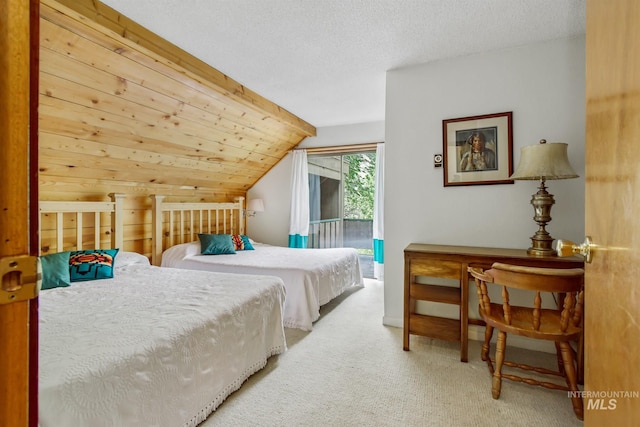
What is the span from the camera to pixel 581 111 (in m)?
2.31

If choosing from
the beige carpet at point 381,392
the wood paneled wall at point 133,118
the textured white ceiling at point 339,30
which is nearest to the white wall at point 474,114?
the textured white ceiling at point 339,30

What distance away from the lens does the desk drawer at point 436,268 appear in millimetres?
2305

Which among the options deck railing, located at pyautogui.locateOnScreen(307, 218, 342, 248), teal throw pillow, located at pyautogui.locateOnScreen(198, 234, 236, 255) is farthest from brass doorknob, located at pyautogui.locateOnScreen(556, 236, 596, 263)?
deck railing, located at pyautogui.locateOnScreen(307, 218, 342, 248)

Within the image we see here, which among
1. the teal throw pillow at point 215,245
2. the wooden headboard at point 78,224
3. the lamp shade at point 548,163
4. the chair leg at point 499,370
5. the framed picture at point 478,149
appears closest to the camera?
the chair leg at point 499,370

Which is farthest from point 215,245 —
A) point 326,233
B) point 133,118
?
point 326,233

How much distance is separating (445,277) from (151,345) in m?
1.95

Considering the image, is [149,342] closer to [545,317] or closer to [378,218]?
[545,317]

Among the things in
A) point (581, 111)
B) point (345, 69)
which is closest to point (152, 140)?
point (345, 69)

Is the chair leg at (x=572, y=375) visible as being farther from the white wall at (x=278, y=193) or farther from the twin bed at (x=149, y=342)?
the white wall at (x=278, y=193)

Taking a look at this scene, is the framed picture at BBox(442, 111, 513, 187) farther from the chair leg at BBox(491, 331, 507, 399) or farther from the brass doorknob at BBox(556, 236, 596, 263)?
the brass doorknob at BBox(556, 236, 596, 263)

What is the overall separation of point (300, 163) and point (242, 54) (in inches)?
94.8

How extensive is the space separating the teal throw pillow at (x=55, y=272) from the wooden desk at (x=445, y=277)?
255 cm

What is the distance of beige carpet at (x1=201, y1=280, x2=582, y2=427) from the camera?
1.65 meters

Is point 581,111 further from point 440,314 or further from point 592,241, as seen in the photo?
point 592,241
